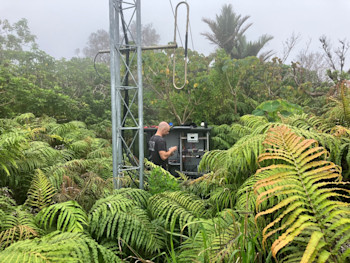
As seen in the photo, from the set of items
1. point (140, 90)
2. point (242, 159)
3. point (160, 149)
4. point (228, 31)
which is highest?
point (228, 31)

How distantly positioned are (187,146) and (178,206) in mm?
6799

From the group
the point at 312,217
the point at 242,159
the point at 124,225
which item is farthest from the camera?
the point at 124,225

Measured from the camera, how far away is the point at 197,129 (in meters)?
8.83

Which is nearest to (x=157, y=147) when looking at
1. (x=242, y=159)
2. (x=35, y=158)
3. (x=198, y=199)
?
(x=35, y=158)

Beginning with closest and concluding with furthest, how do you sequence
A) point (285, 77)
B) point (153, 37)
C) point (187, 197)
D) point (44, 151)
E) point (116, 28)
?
point (187, 197), point (44, 151), point (116, 28), point (285, 77), point (153, 37)

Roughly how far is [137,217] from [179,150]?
22.1 feet

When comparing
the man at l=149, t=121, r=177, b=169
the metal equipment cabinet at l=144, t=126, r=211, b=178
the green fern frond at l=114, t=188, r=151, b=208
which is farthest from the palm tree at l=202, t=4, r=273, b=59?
the green fern frond at l=114, t=188, r=151, b=208

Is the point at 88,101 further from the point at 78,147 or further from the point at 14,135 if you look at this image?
the point at 14,135

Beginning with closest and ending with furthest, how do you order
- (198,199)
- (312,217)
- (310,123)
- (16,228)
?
(312,217)
(16,228)
(310,123)
(198,199)

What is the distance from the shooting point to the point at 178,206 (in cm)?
237

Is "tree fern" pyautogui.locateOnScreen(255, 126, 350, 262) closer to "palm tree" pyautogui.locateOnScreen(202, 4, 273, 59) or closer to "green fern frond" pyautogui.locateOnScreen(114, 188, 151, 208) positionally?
"green fern frond" pyautogui.locateOnScreen(114, 188, 151, 208)

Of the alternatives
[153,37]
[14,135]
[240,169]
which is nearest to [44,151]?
[14,135]

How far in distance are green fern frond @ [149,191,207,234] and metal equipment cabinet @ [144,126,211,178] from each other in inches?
240

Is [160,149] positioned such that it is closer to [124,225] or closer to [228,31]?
[124,225]
